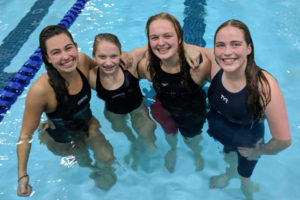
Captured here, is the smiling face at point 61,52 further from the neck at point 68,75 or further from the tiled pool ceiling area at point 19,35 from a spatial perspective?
the tiled pool ceiling area at point 19,35

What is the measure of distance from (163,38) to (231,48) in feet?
2.14

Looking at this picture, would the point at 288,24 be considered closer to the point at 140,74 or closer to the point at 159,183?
the point at 140,74

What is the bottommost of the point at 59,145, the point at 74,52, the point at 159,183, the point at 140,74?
the point at 159,183

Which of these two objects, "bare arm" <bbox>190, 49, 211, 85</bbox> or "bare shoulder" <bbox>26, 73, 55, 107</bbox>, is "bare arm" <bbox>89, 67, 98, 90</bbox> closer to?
"bare shoulder" <bbox>26, 73, 55, 107</bbox>

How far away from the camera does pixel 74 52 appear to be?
2.37 m

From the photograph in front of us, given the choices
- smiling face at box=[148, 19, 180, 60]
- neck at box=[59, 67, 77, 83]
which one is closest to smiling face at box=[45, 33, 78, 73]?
neck at box=[59, 67, 77, 83]

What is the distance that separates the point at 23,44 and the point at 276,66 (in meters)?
4.66

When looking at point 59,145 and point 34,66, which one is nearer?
point 59,145

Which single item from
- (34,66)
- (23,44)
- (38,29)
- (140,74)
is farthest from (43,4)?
(140,74)

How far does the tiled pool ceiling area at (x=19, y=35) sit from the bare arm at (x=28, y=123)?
243 centimetres

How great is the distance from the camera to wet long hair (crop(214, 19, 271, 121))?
6.64 feet

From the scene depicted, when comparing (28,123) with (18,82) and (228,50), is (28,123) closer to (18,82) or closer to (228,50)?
(228,50)

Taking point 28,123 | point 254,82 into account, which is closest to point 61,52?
point 28,123

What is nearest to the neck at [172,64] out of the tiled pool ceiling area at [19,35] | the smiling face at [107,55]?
the smiling face at [107,55]
